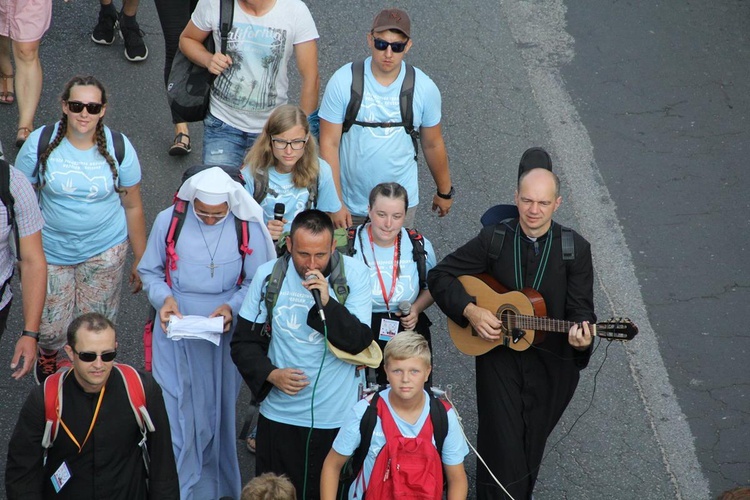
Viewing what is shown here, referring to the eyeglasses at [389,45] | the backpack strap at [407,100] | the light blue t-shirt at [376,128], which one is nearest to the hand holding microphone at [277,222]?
the light blue t-shirt at [376,128]

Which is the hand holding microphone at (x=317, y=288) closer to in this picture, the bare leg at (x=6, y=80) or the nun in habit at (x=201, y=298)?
the nun in habit at (x=201, y=298)

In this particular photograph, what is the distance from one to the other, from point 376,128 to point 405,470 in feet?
8.28

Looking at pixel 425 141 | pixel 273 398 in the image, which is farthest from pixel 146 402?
pixel 425 141

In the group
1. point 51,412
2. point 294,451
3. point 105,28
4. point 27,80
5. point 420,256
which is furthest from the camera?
point 105,28

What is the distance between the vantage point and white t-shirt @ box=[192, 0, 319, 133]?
6.97m

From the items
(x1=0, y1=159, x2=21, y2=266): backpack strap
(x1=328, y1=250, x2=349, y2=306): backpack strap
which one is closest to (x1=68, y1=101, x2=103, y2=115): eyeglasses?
(x1=0, y1=159, x2=21, y2=266): backpack strap

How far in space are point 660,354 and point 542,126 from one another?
9.18 feet

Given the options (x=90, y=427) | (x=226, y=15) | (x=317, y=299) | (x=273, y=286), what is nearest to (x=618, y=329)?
(x=317, y=299)

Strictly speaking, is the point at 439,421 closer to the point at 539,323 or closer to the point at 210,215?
the point at 539,323

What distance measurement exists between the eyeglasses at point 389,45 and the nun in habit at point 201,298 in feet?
4.86

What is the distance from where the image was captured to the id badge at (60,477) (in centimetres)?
480

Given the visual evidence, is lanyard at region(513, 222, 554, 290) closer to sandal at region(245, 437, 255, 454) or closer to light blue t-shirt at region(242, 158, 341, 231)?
light blue t-shirt at region(242, 158, 341, 231)

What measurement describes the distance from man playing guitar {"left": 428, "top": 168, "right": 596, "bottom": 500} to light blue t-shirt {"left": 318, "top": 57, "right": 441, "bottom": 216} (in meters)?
1.04

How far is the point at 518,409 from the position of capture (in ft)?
19.5
